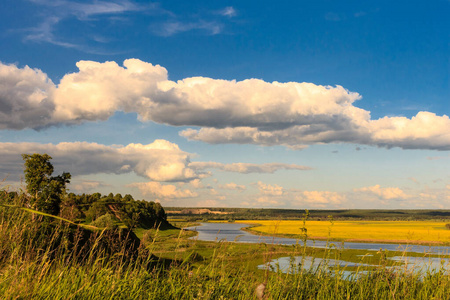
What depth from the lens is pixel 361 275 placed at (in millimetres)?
7309

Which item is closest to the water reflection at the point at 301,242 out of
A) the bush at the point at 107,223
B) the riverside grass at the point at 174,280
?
the riverside grass at the point at 174,280

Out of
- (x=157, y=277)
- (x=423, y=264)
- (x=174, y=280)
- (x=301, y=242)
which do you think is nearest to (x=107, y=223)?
(x=157, y=277)

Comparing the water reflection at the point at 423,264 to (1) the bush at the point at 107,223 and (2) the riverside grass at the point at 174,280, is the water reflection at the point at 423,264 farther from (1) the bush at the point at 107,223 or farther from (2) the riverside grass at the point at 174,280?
(1) the bush at the point at 107,223

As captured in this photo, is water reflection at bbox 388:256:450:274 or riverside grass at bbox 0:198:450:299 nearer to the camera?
riverside grass at bbox 0:198:450:299

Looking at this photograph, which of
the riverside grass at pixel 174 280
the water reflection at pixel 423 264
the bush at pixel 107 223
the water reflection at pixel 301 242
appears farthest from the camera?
the water reflection at pixel 423 264

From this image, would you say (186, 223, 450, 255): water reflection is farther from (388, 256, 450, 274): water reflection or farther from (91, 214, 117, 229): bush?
(91, 214, 117, 229): bush

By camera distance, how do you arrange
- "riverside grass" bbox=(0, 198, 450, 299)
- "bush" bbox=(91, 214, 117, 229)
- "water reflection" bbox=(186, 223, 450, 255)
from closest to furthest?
"riverside grass" bbox=(0, 198, 450, 299)
"water reflection" bbox=(186, 223, 450, 255)
"bush" bbox=(91, 214, 117, 229)

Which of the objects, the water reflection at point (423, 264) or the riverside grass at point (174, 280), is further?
the water reflection at point (423, 264)

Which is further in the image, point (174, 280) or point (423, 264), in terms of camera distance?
point (423, 264)

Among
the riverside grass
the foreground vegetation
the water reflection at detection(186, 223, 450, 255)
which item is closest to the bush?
the foreground vegetation

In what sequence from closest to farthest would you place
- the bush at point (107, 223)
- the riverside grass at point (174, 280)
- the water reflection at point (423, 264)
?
the riverside grass at point (174, 280)
the bush at point (107, 223)
the water reflection at point (423, 264)

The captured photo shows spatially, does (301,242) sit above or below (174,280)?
below

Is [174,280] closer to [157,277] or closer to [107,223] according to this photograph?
[157,277]

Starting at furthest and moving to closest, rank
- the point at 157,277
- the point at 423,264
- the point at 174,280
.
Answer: the point at 423,264
the point at 174,280
the point at 157,277
